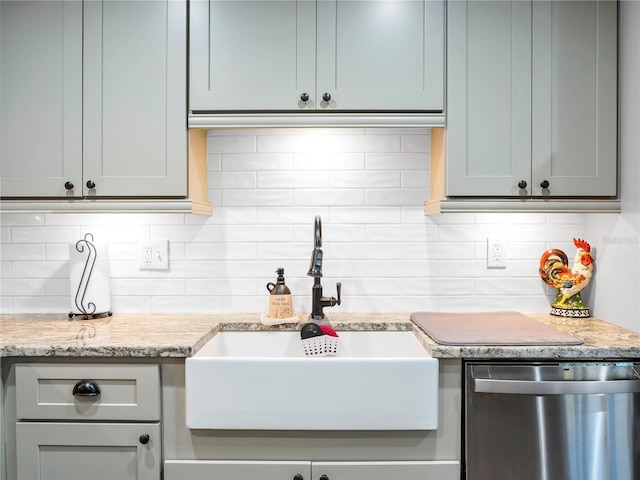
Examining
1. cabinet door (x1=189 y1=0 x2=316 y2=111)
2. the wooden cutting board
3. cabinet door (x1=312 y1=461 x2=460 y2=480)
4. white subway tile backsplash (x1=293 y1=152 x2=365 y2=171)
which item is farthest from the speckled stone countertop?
cabinet door (x1=189 y1=0 x2=316 y2=111)

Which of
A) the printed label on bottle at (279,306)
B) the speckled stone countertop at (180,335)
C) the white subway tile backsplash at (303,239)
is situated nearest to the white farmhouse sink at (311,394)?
the speckled stone countertop at (180,335)

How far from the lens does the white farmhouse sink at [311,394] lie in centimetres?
146

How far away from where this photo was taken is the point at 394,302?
6.97 ft

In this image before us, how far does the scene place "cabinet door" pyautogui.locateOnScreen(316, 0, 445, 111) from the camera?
70.0 inches

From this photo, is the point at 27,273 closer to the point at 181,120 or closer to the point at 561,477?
the point at 181,120

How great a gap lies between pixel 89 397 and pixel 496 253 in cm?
163

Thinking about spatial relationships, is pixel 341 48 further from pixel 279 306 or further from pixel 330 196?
pixel 279 306

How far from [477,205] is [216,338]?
1.07m

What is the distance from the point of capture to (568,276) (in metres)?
1.98

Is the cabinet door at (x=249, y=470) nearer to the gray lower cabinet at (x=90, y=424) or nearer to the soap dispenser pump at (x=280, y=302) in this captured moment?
the gray lower cabinet at (x=90, y=424)

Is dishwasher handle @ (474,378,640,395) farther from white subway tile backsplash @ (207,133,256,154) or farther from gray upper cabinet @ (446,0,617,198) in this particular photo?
white subway tile backsplash @ (207,133,256,154)

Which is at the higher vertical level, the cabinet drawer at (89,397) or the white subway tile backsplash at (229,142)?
the white subway tile backsplash at (229,142)

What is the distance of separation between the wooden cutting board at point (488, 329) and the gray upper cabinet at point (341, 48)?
0.78 meters

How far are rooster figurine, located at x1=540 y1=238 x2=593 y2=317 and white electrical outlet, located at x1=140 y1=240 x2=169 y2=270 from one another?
1.58m
